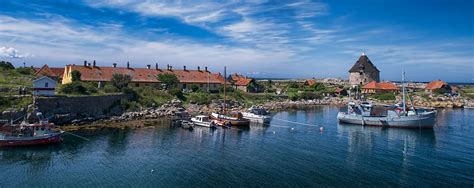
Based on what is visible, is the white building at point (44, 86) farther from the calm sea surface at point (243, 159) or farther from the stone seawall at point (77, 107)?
the calm sea surface at point (243, 159)

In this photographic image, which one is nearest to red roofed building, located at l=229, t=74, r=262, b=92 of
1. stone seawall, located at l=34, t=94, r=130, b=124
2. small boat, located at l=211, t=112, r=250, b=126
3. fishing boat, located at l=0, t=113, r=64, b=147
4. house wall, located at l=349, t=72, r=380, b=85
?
house wall, located at l=349, t=72, r=380, b=85

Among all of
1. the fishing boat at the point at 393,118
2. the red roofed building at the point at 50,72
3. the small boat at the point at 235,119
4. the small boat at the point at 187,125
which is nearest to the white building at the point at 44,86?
the small boat at the point at 187,125

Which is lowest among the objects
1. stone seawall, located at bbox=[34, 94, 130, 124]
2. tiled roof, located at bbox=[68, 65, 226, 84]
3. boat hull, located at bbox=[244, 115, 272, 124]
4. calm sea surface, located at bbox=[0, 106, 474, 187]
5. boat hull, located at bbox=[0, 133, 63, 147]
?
calm sea surface, located at bbox=[0, 106, 474, 187]

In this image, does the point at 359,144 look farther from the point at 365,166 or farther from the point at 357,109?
the point at 357,109

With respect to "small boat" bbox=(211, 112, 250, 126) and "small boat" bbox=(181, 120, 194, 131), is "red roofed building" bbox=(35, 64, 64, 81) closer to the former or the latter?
"small boat" bbox=(181, 120, 194, 131)

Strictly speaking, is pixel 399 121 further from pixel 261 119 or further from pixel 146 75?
pixel 146 75

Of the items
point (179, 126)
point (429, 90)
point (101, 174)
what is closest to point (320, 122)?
point (179, 126)

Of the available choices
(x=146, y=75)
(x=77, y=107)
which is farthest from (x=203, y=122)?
(x=146, y=75)
